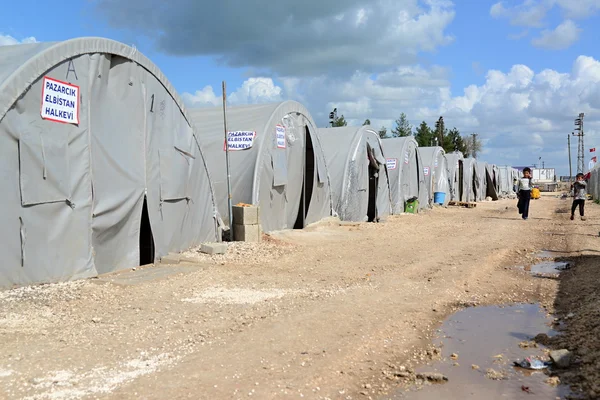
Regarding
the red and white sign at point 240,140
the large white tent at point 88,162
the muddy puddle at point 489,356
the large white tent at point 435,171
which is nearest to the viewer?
the muddy puddle at point 489,356

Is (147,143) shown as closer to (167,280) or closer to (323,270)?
(167,280)

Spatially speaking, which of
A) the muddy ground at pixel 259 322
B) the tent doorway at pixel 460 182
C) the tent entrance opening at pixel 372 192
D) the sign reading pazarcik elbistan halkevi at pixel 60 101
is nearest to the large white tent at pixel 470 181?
the tent doorway at pixel 460 182

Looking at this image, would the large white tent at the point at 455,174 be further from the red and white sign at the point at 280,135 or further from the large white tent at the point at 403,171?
the red and white sign at the point at 280,135

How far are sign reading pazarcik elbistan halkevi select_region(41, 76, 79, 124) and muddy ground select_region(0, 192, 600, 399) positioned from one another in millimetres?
2499

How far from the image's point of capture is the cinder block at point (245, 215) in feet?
43.0

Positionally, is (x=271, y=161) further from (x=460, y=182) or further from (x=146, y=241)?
(x=460, y=182)

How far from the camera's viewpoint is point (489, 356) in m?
5.70

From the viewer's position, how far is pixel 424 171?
32.8 m

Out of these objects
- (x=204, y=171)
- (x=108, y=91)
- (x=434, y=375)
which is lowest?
(x=434, y=375)

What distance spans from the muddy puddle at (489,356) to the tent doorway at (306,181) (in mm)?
10916

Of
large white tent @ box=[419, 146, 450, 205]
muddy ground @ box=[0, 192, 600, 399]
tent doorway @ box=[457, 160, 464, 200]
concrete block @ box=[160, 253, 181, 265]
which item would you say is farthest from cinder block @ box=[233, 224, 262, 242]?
tent doorway @ box=[457, 160, 464, 200]

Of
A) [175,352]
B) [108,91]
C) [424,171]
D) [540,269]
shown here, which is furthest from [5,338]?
[424,171]

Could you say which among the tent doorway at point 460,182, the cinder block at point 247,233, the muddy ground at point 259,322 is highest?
the tent doorway at point 460,182

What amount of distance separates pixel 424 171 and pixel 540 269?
22.4 meters
